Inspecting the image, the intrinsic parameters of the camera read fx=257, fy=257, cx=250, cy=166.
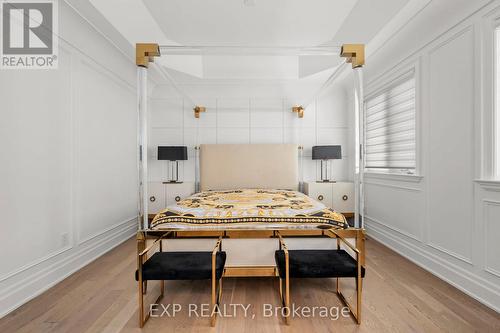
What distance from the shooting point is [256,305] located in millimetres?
2102

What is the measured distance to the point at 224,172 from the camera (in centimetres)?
455

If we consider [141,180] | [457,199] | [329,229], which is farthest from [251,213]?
[457,199]

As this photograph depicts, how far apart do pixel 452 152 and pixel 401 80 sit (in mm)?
1318

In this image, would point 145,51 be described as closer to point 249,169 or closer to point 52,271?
point 52,271

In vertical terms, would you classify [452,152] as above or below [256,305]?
above

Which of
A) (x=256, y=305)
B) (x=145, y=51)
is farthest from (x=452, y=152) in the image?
(x=145, y=51)

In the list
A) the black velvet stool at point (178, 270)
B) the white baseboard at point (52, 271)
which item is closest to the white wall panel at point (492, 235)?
the black velvet stool at point (178, 270)

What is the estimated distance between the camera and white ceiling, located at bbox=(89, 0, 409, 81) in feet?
8.73

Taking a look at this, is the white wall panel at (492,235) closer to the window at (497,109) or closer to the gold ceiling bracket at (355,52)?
the window at (497,109)

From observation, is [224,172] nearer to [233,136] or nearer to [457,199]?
[233,136]

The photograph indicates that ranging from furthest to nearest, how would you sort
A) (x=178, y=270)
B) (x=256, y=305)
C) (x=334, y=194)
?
1. (x=334, y=194)
2. (x=256, y=305)
3. (x=178, y=270)

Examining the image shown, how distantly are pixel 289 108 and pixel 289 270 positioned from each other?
3560 millimetres

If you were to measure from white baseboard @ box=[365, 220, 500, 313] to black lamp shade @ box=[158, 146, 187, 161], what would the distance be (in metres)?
3.37

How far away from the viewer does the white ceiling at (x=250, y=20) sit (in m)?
2.66
